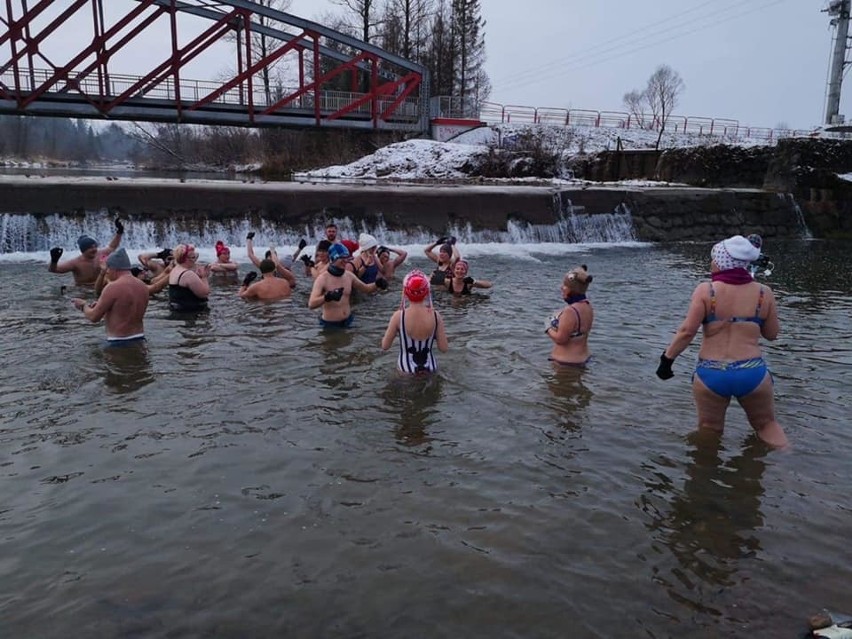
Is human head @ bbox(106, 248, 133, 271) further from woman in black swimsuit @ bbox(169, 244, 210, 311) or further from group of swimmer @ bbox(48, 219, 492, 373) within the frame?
woman in black swimsuit @ bbox(169, 244, 210, 311)

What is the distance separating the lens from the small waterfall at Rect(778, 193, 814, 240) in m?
21.0

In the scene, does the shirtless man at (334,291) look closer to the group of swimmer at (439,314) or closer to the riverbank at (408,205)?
the group of swimmer at (439,314)

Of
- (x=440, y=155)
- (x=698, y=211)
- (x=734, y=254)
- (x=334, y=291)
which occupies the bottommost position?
(x=334, y=291)

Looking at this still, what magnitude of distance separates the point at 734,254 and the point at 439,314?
3.79 metres

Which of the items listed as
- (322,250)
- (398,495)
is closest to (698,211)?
(322,250)

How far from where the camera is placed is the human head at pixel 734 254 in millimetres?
4645

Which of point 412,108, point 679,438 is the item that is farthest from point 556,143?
point 679,438

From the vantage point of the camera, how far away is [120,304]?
7527 millimetres

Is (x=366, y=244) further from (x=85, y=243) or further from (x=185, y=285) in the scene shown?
(x=85, y=243)

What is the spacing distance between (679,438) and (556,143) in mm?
35920

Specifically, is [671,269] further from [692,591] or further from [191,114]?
[191,114]

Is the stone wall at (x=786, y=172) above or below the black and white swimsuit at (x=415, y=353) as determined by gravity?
above

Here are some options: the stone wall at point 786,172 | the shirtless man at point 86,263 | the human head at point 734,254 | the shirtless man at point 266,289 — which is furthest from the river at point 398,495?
the stone wall at point 786,172

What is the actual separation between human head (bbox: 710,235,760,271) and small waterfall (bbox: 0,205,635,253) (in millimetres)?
12596
